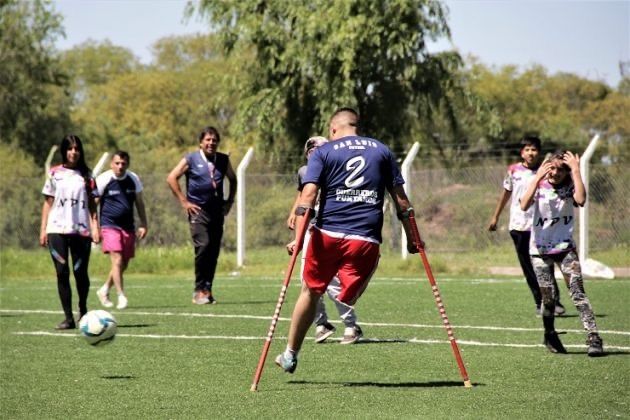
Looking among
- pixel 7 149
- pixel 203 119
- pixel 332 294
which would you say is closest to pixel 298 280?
pixel 332 294

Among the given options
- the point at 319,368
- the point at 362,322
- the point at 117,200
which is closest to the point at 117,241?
the point at 117,200

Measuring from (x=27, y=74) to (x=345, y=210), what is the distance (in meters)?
44.0

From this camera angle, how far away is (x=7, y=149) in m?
49.8

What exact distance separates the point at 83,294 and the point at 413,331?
12.3 ft

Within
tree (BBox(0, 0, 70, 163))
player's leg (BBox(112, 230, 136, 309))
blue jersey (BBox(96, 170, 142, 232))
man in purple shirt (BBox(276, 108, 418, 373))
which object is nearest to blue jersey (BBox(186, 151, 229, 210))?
blue jersey (BBox(96, 170, 142, 232))

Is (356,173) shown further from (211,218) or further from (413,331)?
(211,218)

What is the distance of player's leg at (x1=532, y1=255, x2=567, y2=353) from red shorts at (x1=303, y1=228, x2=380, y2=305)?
2428 millimetres

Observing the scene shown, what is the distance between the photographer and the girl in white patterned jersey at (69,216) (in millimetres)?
13523

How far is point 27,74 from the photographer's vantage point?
2003 inches

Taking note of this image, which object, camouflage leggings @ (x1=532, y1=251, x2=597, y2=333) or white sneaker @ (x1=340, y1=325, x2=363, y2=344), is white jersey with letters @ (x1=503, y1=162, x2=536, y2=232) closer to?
camouflage leggings @ (x1=532, y1=251, x2=597, y2=333)

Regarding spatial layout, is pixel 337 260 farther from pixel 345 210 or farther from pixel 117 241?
pixel 117 241

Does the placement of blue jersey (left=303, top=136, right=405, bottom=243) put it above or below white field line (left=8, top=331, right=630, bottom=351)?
above

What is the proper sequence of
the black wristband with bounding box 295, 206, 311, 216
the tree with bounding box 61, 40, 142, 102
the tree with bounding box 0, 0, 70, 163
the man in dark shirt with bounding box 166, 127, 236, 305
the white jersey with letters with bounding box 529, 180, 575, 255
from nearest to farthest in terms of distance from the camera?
the black wristband with bounding box 295, 206, 311, 216
the white jersey with letters with bounding box 529, 180, 575, 255
the man in dark shirt with bounding box 166, 127, 236, 305
the tree with bounding box 0, 0, 70, 163
the tree with bounding box 61, 40, 142, 102

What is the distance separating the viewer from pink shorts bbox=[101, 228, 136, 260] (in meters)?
16.4
